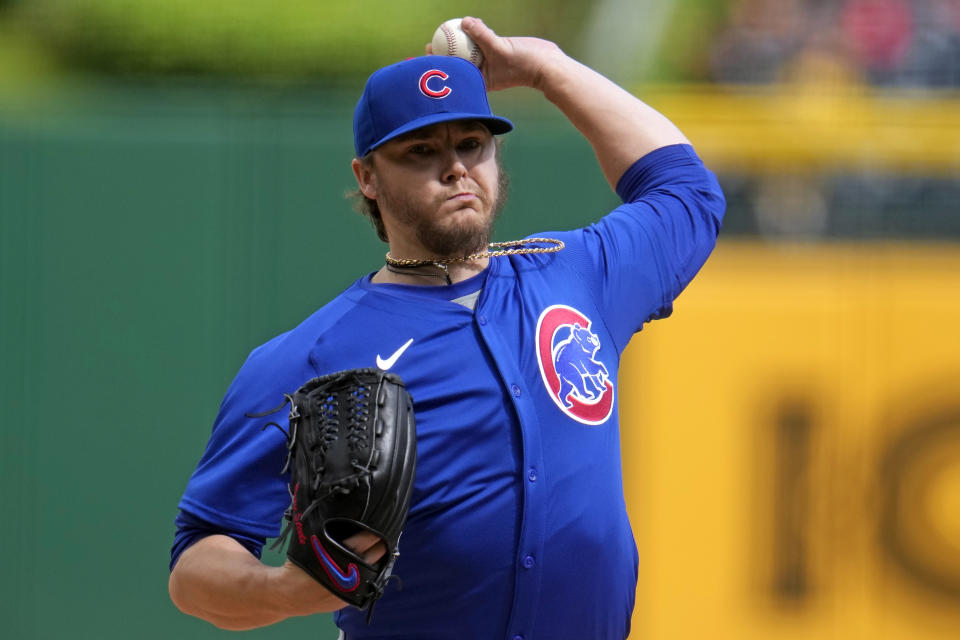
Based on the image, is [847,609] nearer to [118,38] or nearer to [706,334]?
[706,334]

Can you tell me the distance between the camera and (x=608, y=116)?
8.87 ft

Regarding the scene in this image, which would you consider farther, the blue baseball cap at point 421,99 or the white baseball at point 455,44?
the white baseball at point 455,44

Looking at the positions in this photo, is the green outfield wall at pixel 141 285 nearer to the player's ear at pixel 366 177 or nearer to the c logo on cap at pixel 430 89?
the player's ear at pixel 366 177

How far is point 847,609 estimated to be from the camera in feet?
16.1

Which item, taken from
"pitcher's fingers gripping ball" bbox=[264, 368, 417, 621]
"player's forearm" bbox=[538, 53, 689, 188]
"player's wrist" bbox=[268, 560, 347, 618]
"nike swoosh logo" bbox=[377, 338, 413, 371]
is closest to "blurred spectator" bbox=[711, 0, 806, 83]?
"player's forearm" bbox=[538, 53, 689, 188]

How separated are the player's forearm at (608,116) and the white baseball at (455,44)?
16 cm

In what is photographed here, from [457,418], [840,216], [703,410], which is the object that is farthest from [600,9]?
[457,418]

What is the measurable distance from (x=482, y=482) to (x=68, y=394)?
3.21m

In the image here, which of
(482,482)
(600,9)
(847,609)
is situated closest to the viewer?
(482,482)

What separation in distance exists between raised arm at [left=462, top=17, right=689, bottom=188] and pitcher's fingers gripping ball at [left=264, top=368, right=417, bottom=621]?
0.94m

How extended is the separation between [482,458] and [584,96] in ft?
3.10

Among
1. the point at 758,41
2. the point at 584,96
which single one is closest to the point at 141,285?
the point at 584,96

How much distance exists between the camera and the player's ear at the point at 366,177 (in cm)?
251

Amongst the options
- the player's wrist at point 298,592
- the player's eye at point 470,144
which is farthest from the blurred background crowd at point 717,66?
the player's wrist at point 298,592
